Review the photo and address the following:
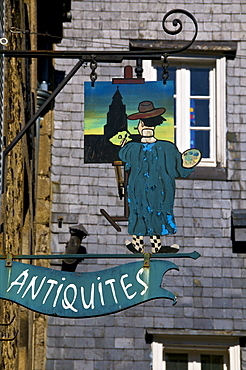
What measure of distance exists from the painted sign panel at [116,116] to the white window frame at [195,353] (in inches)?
272

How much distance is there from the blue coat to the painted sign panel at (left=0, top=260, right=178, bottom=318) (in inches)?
25.0

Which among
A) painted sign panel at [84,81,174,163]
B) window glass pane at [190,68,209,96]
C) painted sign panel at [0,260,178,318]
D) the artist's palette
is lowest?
painted sign panel at [0,260,178,318]

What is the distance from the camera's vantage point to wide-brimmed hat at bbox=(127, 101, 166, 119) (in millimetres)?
7262

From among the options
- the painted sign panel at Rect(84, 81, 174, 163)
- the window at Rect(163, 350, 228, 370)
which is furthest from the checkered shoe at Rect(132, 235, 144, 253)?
the window at Rect(163, 350, 228, 370)

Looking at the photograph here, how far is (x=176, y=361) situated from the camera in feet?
45.9

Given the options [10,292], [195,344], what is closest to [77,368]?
[195,344]

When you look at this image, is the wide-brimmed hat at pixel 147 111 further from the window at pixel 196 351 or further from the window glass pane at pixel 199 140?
the window glass pane at pixel 199 140

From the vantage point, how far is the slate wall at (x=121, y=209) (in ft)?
45.5

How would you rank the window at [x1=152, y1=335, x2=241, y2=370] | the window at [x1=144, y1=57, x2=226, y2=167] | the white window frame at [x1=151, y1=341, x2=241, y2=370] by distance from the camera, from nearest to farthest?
the white window frame at [x1=151, y1=341, x2=241, y2=370] < the window at [x1=152, y1=335, x2=241, y2=370] < the window at [x1=144, y1=57, x2=226, y2=167]

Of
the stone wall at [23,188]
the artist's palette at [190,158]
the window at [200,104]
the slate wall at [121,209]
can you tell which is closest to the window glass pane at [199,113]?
the window at [200,104]

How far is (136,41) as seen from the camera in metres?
15.1

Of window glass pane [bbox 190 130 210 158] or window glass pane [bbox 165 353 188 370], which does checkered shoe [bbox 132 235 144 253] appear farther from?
window glass pane [bbox 190 130 210 158]

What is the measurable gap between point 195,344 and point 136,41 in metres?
4.58

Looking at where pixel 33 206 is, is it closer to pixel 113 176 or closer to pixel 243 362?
pixel 113 176
